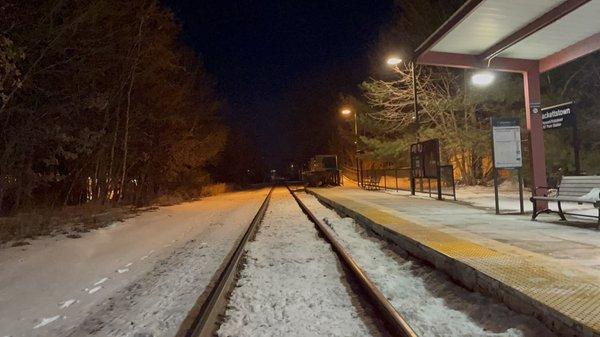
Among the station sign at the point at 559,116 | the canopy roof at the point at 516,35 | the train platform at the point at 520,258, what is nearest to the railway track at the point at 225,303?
the train platform at the point at 520,258

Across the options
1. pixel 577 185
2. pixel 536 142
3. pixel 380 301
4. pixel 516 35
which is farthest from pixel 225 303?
pixel 536 142

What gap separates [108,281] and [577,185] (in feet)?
29.0

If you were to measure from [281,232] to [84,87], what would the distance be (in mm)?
9162

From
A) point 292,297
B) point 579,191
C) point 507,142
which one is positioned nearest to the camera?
point 292,297

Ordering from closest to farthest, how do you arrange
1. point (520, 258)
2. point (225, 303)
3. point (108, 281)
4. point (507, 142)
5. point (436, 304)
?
point (436, 304)
point (225, 303)
point (520, 258)
point (108, 281)
point (507, 142)

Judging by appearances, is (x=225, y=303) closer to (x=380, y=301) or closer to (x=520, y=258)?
(x=380, y=301)

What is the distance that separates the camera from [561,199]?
9.40m

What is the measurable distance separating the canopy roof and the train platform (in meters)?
4.05

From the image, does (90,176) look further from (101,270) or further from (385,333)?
(385,333)

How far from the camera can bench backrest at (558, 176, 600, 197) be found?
9.27m

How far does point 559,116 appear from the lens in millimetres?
13586

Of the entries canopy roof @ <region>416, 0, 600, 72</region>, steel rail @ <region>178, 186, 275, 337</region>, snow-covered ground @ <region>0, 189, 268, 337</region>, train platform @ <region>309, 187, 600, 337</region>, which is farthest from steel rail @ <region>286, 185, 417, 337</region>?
canopy roof @ <region>416, 0, 600, 72</region>

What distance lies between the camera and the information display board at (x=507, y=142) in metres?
12.0

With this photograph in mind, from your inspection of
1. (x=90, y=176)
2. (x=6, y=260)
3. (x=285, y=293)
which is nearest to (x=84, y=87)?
(x=90, y=176)
